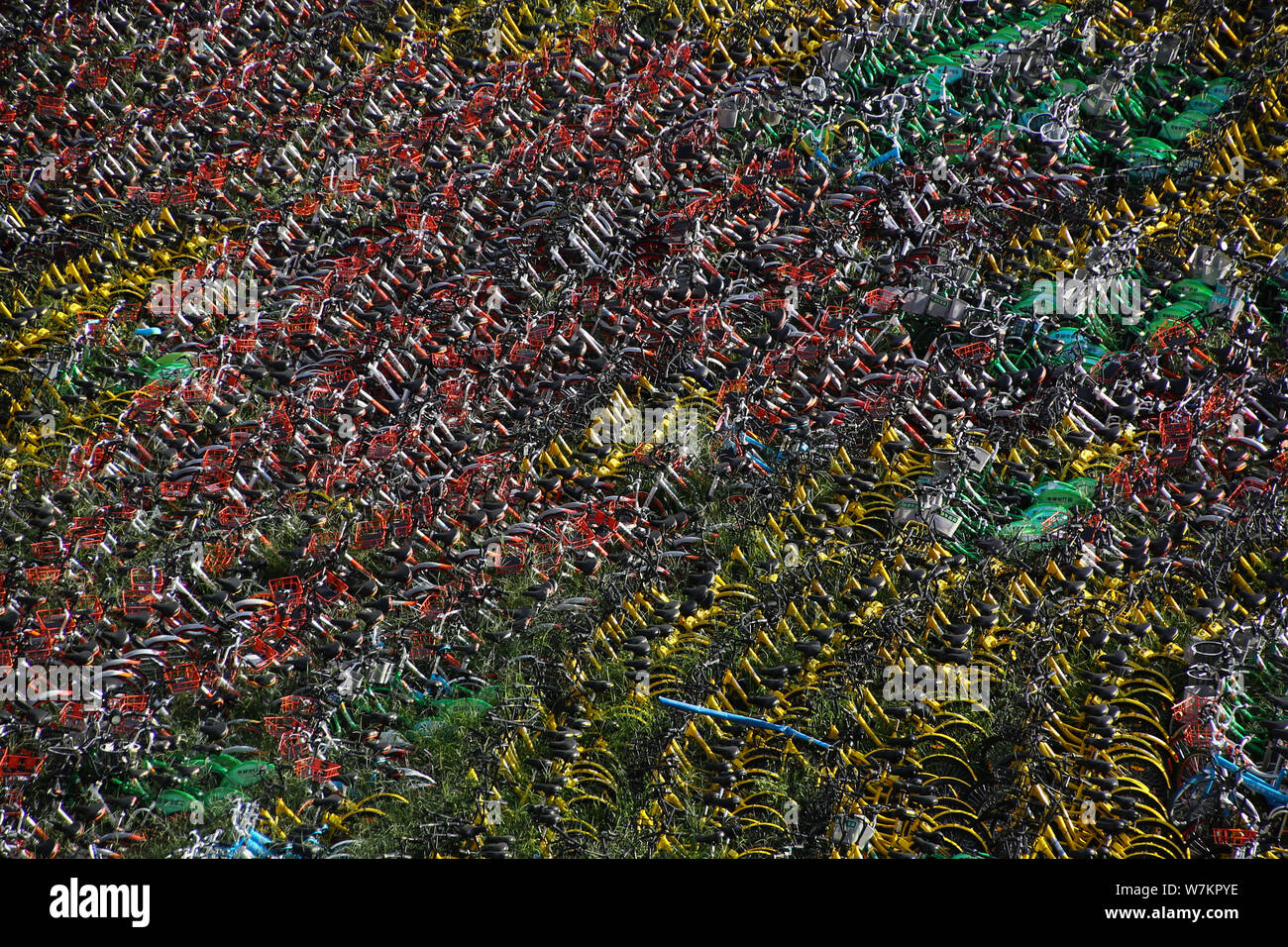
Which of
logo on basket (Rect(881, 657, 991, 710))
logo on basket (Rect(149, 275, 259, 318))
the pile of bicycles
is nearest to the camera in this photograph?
the pile of bicycles

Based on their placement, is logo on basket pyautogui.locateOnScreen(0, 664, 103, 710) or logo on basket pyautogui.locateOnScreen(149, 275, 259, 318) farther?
logo on basket pyautogui.locateOnScreen(149, 275, 259, 318)

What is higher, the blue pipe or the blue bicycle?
the blue pipe

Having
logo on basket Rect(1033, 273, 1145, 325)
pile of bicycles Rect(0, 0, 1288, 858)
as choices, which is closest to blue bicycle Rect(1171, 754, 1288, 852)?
pile of bicycles Rect(0, 0, 1288, 858)

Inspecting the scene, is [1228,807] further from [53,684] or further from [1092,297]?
[53,684]

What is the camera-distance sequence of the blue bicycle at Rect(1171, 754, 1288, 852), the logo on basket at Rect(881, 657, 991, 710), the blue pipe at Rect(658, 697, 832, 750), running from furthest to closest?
the logo on basket at Rect(881, 657, 991, 710) < the blue pipe at Rect(658, 697, 832, 750) < the blue bicycle at Rect(1171, 754, 1288, 852)

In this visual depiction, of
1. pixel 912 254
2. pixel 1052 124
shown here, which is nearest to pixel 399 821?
pixel 912 254

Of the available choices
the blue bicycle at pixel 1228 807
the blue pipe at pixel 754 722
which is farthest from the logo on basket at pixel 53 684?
the blue bicycle at pixel 1228 807

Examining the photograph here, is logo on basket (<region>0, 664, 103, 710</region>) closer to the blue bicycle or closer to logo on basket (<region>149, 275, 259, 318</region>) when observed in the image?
logo on basket (<region>149, 275, 259, 318</region>)
